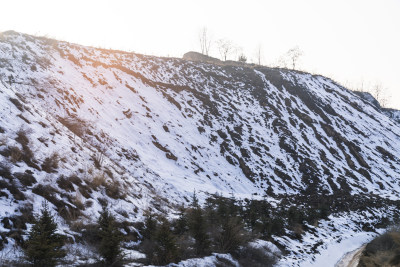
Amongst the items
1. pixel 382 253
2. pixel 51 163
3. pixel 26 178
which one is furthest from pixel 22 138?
pixel 382 253

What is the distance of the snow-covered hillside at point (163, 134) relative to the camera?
1024 cm

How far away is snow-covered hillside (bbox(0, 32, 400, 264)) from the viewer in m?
10.2

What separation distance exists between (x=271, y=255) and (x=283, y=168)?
1763 centimetres

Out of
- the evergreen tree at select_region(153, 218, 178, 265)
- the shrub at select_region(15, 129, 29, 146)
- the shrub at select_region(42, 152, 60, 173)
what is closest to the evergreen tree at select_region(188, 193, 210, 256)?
the evergreen tree at select_region(153, 218, 178, 265)

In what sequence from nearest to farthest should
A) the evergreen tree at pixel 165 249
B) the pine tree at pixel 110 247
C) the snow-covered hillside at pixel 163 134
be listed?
1. the pine tree at pixel 110 247
2. the evergreen tree at pixel 165 249
3. the snow-covered hillside at pixel 163 134

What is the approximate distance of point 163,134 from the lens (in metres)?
24.7

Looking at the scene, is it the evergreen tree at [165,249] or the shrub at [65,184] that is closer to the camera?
the evergreen tree at [165,249]

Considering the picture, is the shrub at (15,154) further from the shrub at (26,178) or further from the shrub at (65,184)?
the shrub at (65,184)

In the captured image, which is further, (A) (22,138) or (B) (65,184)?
(A) (22,138)

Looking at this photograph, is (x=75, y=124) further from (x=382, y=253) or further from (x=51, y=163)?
(x=382, y=253)

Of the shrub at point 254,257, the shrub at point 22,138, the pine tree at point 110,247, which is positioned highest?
the shrub at point 22,138

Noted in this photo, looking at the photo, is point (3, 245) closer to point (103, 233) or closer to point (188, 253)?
point (103, 233)


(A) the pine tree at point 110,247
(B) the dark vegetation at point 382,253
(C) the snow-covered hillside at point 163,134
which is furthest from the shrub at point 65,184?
(B) the dark vegetation at point 382,253

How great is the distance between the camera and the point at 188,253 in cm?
938
